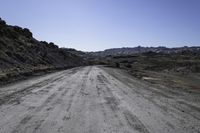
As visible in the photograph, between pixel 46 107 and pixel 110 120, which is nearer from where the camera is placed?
pixel 110 120

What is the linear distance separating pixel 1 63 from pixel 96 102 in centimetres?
2747

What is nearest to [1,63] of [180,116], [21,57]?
[21,57]

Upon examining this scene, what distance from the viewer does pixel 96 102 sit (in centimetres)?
1250

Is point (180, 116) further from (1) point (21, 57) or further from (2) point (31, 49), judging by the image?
(2) point (31, 49)

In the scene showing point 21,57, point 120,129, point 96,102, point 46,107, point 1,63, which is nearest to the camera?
point 120,129

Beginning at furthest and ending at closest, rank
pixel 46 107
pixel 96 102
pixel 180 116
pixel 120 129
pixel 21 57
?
pixel 21 57
pixel 96 102
pixel 46 107
pixel 180 116
pixel 120 129

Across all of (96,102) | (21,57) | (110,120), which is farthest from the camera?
(21,57)

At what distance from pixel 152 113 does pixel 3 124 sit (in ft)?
16.9

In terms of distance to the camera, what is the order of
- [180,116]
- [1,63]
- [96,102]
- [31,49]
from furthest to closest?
[31,49] → [1,63] → [96,102] → [180,116]

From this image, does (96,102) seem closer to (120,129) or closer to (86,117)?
(86,117)

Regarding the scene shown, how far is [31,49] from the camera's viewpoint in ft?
209

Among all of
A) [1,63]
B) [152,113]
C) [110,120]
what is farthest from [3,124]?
[1,63]

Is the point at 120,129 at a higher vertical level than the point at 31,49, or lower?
lower

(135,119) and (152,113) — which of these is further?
(152,113)
